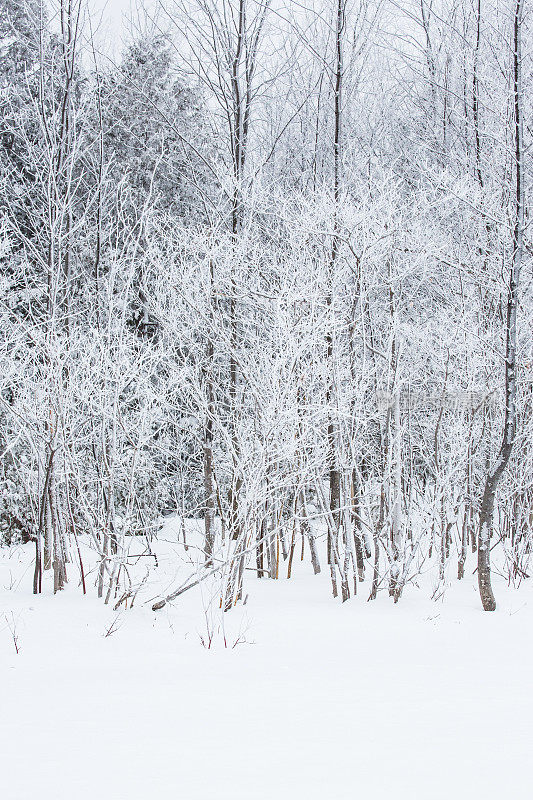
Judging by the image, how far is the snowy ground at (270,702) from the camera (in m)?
3.02

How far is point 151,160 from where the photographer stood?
14.1 m

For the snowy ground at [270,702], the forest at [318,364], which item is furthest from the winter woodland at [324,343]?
the snowy ground at [270,702]

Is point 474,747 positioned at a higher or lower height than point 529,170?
lower

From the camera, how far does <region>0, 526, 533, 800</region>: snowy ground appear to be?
3.02 meters

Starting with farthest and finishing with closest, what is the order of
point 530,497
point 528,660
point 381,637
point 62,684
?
point 530,497
point 381,637
point 528,660
point 62,684

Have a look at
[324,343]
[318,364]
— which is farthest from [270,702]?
[324,343]

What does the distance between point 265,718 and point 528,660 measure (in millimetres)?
2410

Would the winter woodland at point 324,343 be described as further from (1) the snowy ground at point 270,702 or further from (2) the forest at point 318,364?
(1) the snowy ground at point 270,702

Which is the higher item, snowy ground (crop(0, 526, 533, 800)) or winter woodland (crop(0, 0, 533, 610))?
winter woodland (crop(0, 0, 533, 610))

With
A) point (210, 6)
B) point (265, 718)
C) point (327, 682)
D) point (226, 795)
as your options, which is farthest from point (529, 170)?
point (226, 795)

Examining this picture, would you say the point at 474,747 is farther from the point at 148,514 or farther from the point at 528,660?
the point at 148,514

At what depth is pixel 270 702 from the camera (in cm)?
407

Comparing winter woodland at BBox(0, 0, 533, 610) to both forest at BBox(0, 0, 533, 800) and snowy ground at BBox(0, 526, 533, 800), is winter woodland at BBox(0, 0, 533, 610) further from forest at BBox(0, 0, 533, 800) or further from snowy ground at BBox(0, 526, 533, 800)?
snowy ground at BBox(0, 526, 533, 800)

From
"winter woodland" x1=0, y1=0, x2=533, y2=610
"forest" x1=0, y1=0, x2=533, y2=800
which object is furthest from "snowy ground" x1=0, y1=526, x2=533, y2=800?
"winter woodland" x1=0, y1=0, x2=533, y2=610
